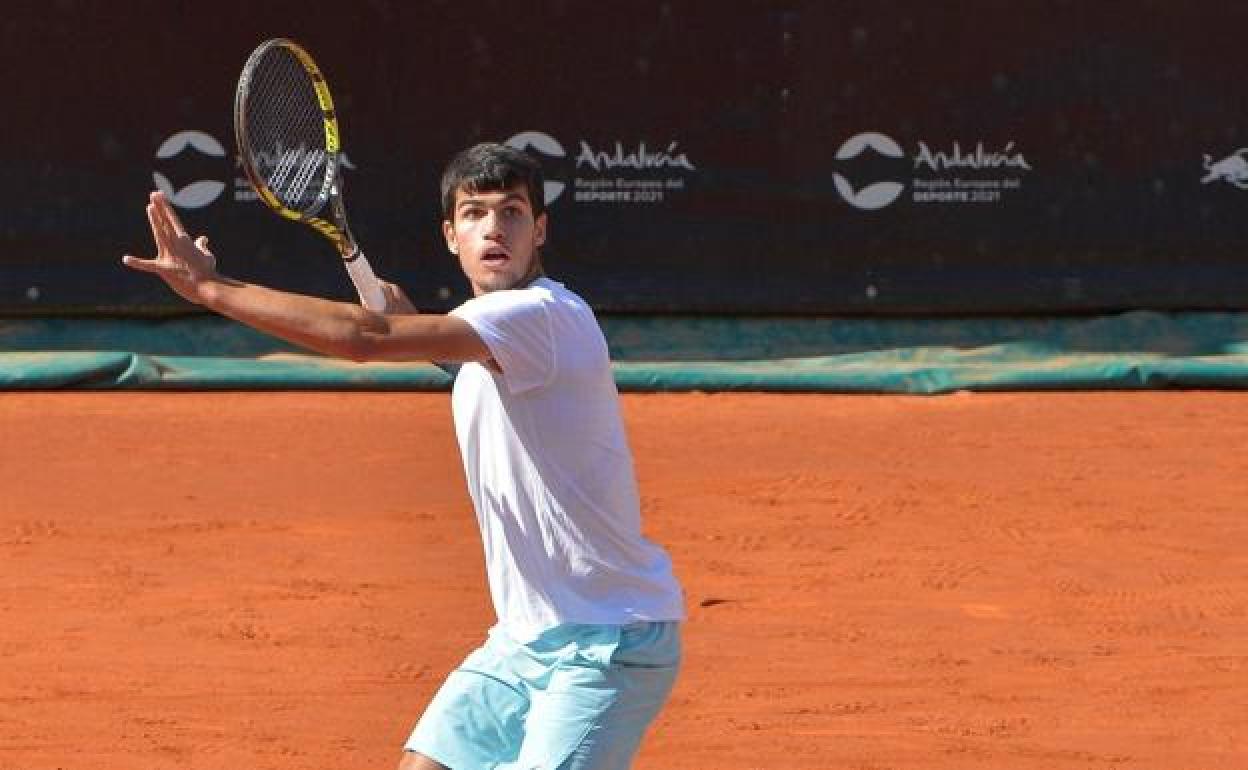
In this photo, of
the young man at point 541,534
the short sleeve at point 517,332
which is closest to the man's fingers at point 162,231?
the young man at point 541,534

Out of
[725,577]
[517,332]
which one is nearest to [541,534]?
[517,332]

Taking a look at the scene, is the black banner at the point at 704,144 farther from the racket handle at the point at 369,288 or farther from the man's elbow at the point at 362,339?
the man's elbow at the point at 362,339

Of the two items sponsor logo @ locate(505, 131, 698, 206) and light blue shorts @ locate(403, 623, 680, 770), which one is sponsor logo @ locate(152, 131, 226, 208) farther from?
light blue shorts @ locate(403, 623, 680, 770)

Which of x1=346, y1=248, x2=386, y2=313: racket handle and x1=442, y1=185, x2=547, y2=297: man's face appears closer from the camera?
Answer: x1=442, y1=185, x2=547, y2=297: man's face

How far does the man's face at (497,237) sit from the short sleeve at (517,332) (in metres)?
0.10

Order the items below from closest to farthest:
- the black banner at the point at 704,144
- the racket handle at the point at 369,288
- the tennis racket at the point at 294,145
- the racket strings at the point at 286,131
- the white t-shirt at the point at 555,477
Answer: the white t-shirt at the point at 555,477, the racket handle at the point at 369,288, the tennis racket at the point at 294,145, the racket strings at the point at 286,131, the black banner at the point at 704,144

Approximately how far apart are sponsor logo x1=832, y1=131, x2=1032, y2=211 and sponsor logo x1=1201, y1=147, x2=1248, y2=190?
3.23 feet

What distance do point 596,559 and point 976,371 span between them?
826cm

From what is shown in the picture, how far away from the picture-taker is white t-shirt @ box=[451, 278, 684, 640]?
4.02 m

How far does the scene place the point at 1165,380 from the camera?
1210 cm

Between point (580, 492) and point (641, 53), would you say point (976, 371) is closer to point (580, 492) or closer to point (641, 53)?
point (641, 53)

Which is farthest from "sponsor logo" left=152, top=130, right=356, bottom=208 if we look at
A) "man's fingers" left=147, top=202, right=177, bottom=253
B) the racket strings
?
"man's fingers" left=147, top=202, right=177, bottom=253

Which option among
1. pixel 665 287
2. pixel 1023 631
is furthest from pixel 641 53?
pixel 1023 631

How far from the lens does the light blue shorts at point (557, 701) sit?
4070 mm
